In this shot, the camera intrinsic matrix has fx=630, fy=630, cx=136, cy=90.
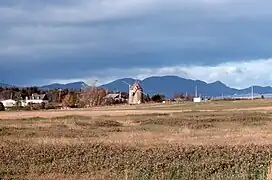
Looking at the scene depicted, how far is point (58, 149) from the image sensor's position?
25.9m

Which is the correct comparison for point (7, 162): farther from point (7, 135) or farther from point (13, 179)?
point (7, 135)

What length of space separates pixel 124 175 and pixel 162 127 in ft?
92.9

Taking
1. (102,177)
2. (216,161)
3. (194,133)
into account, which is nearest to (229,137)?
(194,133)

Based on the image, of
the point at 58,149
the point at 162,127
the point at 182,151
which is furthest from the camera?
the point at 162,127

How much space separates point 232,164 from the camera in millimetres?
19672

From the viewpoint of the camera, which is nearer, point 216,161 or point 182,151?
point 216,161

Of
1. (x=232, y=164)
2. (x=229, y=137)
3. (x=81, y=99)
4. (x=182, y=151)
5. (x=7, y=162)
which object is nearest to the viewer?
(x=232, y=164)

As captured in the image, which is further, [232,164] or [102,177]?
[232,164]

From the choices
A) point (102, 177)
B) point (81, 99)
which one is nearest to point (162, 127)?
point (102, 177)

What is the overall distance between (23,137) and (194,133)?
1058 cm

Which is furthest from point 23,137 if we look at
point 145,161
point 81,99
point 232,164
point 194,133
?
point 81,99

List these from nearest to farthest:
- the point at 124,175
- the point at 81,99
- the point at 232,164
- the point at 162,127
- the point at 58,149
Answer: the point at 124,175 < the point at 232,164 < the point at 58,149 < the point at 162,127 < the point at 81,99

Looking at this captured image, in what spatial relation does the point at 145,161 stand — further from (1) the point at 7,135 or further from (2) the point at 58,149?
(1) the point at 7,135

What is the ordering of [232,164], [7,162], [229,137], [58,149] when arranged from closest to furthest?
[232,164], [7,162], [58,149], [229,137]
